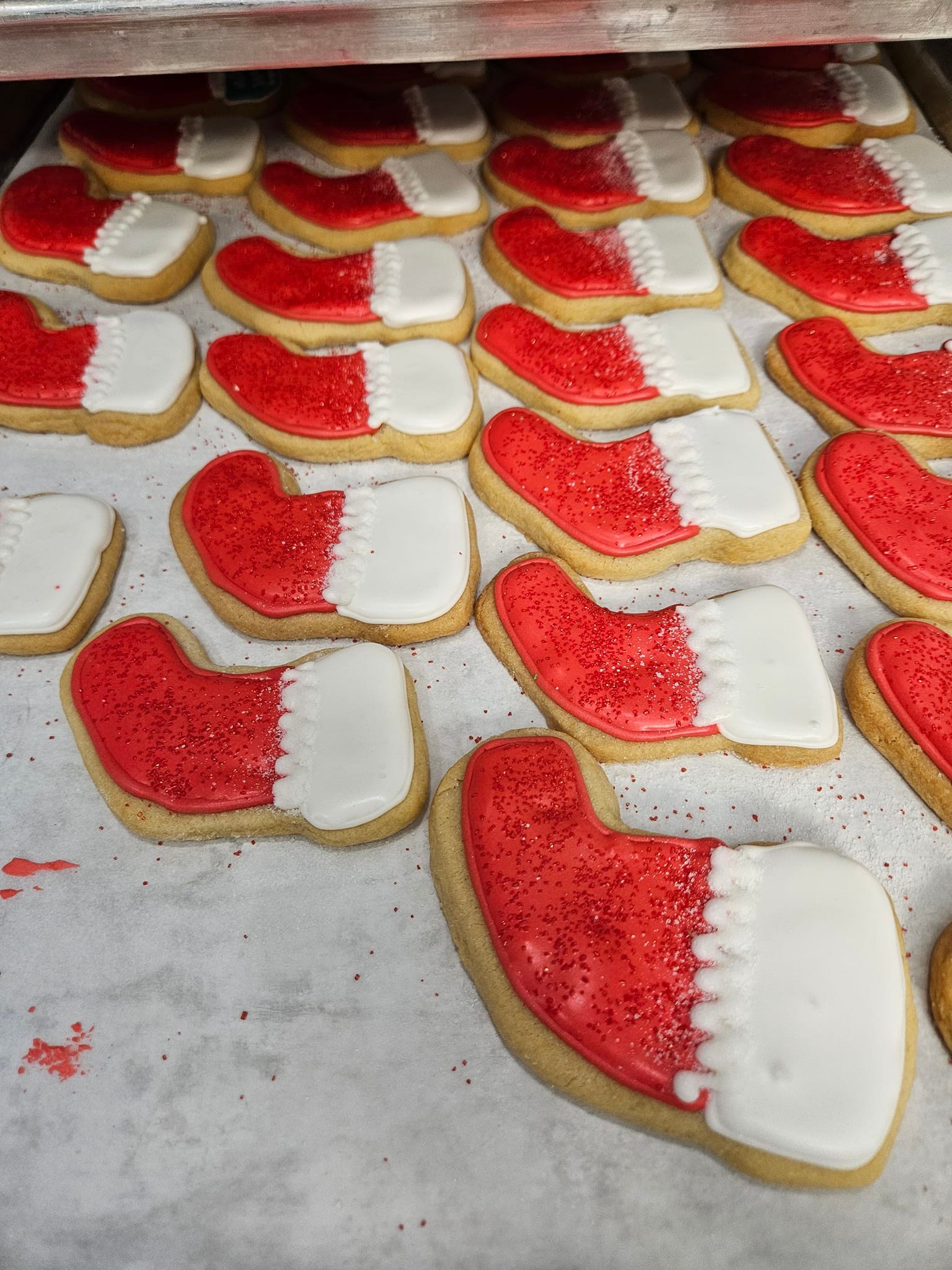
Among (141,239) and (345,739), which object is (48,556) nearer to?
(345,739)

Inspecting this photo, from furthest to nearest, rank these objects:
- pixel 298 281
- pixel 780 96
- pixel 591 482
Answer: pixel 780 96, pixel 298 281, pixel 591 482

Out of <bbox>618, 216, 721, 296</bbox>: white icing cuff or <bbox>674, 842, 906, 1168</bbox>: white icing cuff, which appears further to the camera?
<bbox>618, 216, 721, 296</bbox>: white icing cuff

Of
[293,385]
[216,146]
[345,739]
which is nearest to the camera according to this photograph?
[345,739]

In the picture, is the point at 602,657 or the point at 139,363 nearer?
the point at 602,657

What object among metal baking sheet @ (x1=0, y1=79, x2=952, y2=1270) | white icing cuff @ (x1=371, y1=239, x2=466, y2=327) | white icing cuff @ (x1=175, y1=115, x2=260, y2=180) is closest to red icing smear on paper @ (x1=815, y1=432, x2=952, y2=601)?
metal baking sheet @ (x1=0, y1=79, x2=952, y2=1270)

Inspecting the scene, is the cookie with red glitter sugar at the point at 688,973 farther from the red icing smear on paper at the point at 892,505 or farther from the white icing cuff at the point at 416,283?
the white icing cuff at the point at 416,283

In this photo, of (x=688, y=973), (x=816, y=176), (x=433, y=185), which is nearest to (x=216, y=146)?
(x=433, y=185)

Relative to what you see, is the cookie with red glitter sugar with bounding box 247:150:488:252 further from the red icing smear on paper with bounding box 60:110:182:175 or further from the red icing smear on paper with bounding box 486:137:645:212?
the red icing smear on paper with bounding box 60:110:182:175
